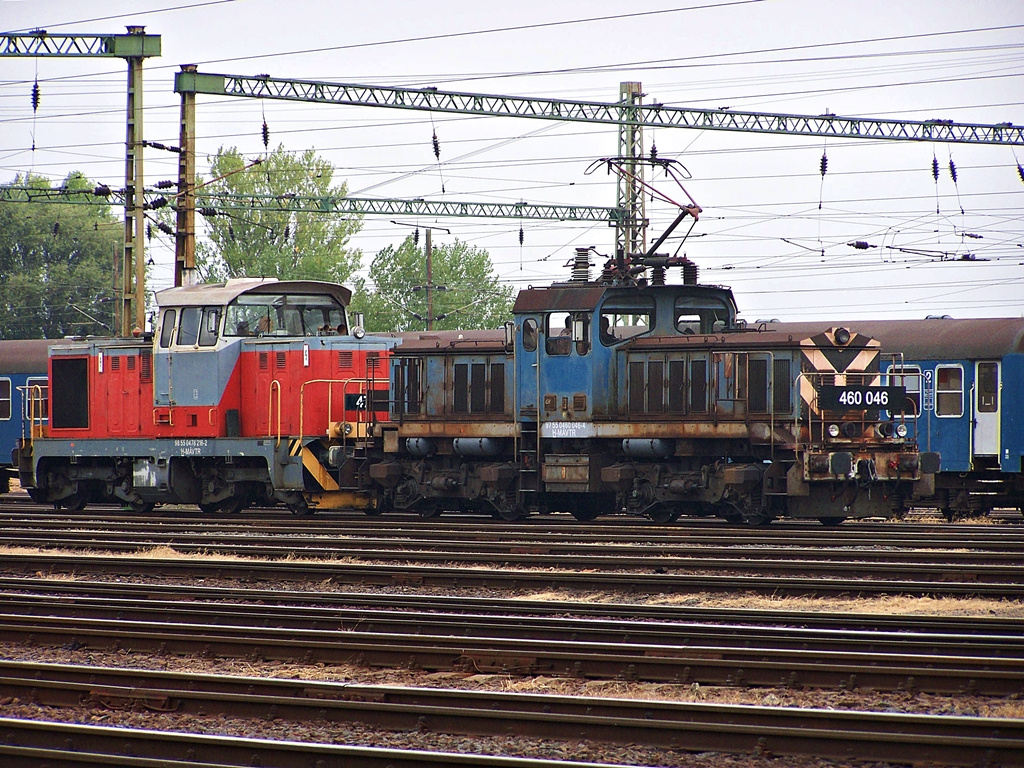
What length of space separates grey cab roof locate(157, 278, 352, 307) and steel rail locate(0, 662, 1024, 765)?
12508 millimetres

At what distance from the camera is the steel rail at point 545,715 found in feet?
20.5

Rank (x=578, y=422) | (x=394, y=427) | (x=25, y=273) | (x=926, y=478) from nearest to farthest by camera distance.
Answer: (x=926, y=478)
(x=578, y=422)
(x=394, y=427)
(x=25, y=273)

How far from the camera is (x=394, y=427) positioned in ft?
65.0

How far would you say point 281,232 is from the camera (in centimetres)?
5544

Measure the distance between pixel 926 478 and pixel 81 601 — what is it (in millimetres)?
11195

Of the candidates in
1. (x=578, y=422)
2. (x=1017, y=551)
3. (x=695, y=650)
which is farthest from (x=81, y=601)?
(x=1017, y=551)

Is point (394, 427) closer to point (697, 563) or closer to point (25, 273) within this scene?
point (697, 563)

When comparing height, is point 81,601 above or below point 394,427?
below

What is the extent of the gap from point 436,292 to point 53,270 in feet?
82.5

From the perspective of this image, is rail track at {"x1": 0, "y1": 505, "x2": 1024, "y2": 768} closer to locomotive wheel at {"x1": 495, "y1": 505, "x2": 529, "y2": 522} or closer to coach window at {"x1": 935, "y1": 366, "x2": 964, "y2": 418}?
locomotive wheel at {"x1": 495, "y1": 505, "x2": 529, "y2": 522}

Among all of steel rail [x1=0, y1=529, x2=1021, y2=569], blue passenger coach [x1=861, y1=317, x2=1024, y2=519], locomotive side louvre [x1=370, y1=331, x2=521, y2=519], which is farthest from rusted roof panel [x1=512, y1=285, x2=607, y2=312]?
blue passenger coach [x1=861, y1=317, x2=1024, y2=519]

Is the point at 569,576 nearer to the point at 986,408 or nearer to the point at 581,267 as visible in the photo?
the point at 581,267

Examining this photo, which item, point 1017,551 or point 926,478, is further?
point 926,478

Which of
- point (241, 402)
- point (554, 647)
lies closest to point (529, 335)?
point (241, 402)
